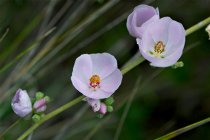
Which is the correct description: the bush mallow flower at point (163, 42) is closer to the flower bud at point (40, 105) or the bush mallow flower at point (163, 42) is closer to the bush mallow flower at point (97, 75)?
the bush mallow flower at point (97, 75)

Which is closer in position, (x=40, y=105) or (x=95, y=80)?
(x=40, y=105)

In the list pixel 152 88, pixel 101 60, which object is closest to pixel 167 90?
pixel 152 88

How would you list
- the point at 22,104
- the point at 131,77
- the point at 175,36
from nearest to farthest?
the point at 22,104 → the point at 175,36 → the point at 131,77

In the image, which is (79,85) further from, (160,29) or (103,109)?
(160,29)

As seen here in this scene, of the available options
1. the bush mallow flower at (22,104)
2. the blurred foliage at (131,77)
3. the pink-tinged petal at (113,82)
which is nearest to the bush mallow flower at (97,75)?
the pink-tinged petal at (113,82)

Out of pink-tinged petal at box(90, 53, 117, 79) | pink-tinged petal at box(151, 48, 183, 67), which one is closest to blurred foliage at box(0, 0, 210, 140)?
pink-tinged petal at box(90, 53, 117, 79)

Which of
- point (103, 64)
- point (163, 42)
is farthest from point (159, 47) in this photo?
point (103, 64)

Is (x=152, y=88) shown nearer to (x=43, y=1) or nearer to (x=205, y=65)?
(x=205, y=65)
